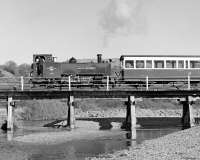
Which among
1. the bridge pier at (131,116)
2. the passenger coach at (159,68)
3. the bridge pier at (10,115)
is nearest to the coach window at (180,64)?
the passenger coach at (159,68)

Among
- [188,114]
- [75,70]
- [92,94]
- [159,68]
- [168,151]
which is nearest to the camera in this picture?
[168,151]

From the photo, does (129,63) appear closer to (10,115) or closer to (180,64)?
Result: (180,64)

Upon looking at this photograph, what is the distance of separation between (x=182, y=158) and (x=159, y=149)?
11.4ft

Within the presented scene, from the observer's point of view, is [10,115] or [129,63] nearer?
[10,115]

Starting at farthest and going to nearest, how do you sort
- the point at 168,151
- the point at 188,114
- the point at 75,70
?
1. the point at 75,70
2. the point at 188,114
3. the point at 168,151

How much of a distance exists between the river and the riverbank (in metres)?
2.51

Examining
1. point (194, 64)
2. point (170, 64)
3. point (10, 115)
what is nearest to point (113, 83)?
point (170, 64)

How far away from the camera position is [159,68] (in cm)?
4556

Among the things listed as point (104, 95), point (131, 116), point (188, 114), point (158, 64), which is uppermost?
point (158, 64)

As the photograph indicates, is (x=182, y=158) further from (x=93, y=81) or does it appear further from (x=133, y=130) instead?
(x=93, y=81)

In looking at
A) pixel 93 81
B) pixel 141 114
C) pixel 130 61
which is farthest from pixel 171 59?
pixel 141 114

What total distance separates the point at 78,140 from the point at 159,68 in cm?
1608

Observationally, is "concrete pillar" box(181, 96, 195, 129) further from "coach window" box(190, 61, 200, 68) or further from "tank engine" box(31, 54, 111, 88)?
"tank engine" box(31, 54, 111, 88)

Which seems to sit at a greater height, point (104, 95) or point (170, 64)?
point (170, 64)
